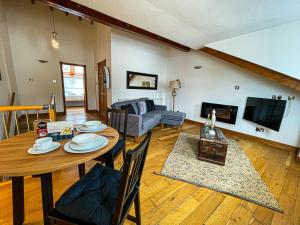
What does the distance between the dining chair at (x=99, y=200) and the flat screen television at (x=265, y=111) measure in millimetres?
3337

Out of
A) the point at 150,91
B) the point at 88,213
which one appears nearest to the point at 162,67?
the point at 150,91

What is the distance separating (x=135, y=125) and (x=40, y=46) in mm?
4648

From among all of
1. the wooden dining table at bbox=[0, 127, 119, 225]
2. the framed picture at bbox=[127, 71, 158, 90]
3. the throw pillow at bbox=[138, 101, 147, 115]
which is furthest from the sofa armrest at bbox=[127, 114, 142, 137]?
the wooden dining table at bbox=[0, 127, 119, 225]

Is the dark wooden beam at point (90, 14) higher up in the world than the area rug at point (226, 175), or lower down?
higher up

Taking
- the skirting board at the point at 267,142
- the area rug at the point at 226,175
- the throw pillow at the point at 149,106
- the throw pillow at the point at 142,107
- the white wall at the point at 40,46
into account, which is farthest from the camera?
the white wall at the point at 40,46

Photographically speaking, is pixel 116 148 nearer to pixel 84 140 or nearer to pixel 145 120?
pixel 84 140

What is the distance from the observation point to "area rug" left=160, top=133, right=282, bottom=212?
5.86 ft

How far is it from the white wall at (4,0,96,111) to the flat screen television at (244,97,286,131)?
577 centimetres

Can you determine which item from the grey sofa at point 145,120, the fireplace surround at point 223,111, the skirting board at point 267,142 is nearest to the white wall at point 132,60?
the grey sofa at point 145,120

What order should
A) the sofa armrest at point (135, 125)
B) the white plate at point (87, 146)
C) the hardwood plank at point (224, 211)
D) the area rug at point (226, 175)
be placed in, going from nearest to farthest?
the white plate at point (87, 146) < the hardwood plank at point (224, 211) < the area rug at point (226, 175) < the sofa armrest at point (135, 125)

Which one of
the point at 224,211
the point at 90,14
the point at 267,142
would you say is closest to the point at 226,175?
the point at 224,211

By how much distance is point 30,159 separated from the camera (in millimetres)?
883

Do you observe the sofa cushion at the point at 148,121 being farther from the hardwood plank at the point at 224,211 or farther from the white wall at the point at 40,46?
the white wall at the point at 40,46

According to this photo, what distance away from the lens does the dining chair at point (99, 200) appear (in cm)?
77
